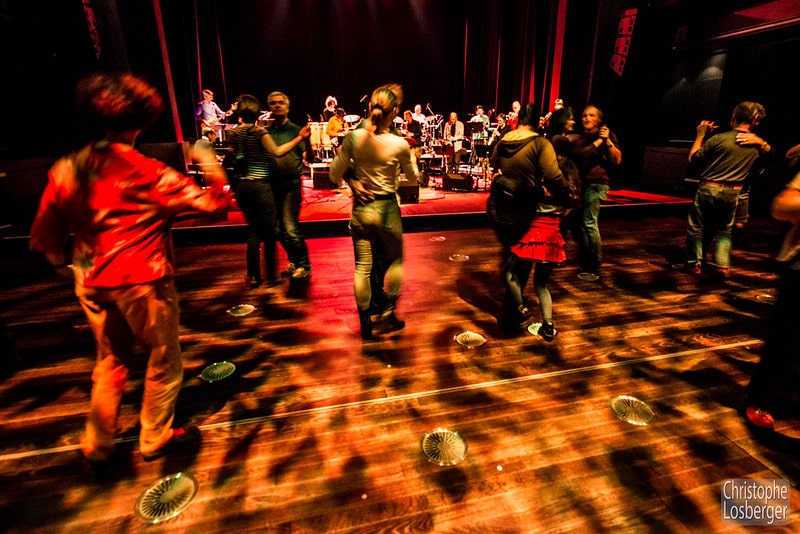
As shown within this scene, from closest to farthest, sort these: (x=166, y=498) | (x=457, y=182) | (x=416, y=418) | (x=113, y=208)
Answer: (x=113, y=208) < (x=166, y=498) < (x=416, y=418) < (x=457, y=182)

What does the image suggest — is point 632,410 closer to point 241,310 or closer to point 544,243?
point 544,243

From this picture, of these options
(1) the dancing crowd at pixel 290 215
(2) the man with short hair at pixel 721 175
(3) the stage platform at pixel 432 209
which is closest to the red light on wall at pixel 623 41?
(3) the stage platform at pixel 432 209

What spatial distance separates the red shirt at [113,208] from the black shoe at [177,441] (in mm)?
866

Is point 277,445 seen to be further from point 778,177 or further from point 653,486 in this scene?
point 778,177

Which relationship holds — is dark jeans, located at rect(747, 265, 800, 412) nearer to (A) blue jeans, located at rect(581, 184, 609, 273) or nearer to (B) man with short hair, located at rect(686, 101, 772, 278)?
(A) blue jeans, located at rect(581, 184, 609, 273)

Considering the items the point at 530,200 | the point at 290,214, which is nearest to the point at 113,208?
the point at 530,200

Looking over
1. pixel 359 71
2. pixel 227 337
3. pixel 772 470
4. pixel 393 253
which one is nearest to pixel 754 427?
pixel 772 470

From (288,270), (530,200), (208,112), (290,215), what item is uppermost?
(208,112)

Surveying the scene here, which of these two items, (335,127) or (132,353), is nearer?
(132,353)

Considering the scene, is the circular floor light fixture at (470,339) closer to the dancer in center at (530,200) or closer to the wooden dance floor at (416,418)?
the wooden dance floor at (416,418)

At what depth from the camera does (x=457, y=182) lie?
8.13 metres

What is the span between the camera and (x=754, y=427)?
2033mm

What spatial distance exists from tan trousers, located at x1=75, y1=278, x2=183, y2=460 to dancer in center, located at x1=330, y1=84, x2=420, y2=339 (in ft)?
4.05

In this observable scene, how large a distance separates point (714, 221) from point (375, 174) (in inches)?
141
